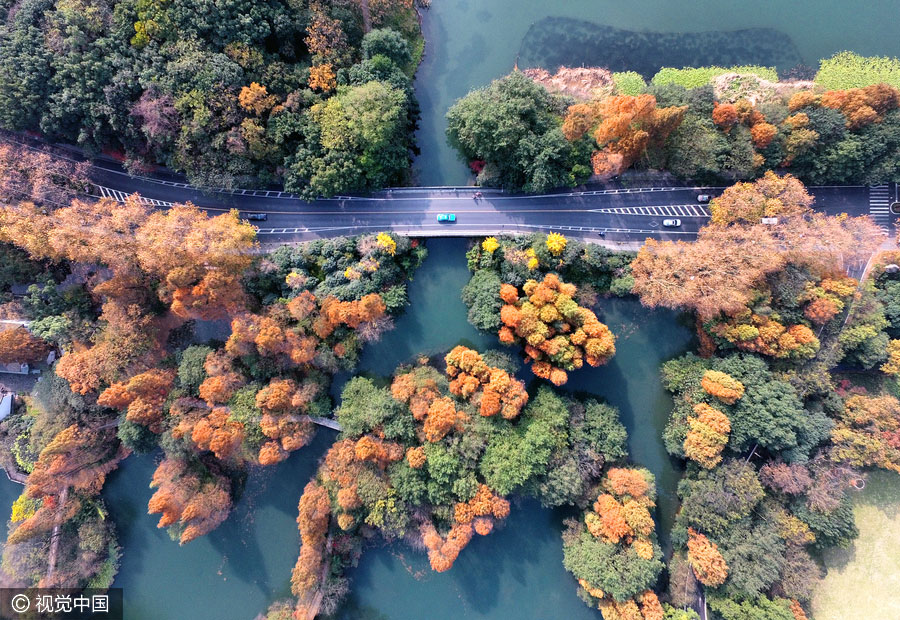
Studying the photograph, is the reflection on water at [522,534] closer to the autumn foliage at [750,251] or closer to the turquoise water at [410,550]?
the turquoise water at [410,550]

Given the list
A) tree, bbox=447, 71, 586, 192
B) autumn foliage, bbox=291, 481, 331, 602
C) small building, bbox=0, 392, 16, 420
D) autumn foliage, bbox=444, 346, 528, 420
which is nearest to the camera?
autumn foliage, bbox=444, 346, 528, 420

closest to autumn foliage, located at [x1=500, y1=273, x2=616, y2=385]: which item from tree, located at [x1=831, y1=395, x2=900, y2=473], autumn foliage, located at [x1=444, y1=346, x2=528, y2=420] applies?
autumn foliage, located at [x1=444, y1=346, x2=528, y2=420]

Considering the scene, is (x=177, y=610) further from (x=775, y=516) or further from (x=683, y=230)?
(x=683, y=230)

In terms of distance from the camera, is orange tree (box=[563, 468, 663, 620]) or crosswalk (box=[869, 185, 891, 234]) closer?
orange tree (box=[563, 468, 663, 620])

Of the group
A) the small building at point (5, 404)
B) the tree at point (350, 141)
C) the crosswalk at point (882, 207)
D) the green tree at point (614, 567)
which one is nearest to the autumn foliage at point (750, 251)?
the crosswalk at point (882, 207)

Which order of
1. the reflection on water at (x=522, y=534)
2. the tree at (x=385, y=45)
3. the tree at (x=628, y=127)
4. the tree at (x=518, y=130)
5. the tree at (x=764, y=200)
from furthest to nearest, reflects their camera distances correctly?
the reflection on water at (x=522, y=534), the tree at (x=385, y=45), the tree at (x=518, y=130), the tree at (x=764, y=200), the tree at (x=628, y=127)

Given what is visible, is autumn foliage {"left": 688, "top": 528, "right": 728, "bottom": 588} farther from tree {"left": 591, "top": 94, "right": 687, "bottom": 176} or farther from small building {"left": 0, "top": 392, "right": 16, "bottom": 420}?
small building {"left": 0, "top": 392, "right": 16, "bottom": 420}
